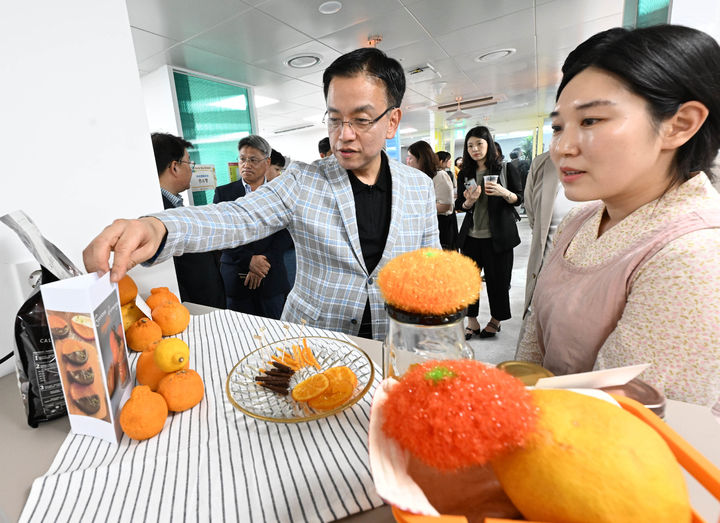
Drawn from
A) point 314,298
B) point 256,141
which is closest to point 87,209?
point 314,298

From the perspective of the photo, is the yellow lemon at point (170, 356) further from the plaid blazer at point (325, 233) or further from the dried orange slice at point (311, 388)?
the plaid blazer at point (325, 233)

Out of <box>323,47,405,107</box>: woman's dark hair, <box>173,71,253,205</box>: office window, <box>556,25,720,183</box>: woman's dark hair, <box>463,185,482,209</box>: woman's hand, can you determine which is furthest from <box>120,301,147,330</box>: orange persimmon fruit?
<box>173,71,253,205</box>: office window

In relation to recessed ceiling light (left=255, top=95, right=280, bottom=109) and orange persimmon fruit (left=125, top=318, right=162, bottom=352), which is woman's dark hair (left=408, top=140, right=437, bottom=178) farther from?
recessed ceiling light (left=255, top=95, right=280, bottom=109)

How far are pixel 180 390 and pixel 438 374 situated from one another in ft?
1.83

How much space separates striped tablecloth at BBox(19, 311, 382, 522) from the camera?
43 centimetres

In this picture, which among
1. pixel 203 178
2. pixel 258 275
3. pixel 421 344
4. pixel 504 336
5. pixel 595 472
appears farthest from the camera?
pixel 203 178

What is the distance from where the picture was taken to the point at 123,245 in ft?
2.26

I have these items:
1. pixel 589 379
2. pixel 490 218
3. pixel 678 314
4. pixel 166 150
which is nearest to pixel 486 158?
pixel 490 218

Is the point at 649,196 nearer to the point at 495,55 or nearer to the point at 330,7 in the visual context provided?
the point at 330,7

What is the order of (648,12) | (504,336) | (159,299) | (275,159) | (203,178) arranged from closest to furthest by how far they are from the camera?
(159,299) < (648,12) < (504,336) < (275,159) < (203,178)

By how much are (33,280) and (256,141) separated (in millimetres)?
2270

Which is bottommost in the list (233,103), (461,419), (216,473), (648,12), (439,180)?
(216,473)

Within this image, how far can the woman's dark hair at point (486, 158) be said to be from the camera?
2.72 metres

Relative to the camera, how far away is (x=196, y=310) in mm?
1247
